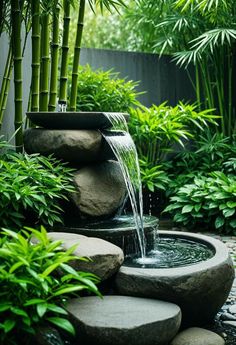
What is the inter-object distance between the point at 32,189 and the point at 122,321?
3.68ft

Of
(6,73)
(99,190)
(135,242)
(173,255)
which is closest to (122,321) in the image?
(135,242)

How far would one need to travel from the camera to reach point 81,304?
110 inches

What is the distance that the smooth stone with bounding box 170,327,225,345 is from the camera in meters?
2.89

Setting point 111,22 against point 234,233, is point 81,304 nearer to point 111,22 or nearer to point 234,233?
point 234,233

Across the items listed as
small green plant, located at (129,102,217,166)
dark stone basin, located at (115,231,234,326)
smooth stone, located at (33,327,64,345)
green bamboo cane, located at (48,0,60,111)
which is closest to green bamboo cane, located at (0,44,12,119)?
green bamboo cane, located at (48,0,60,111)

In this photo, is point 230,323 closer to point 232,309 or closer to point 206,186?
point 232,309

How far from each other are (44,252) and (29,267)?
14cm

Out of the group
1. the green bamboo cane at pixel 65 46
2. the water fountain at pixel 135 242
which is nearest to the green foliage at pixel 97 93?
the green bamboo cane at pixel 65 46

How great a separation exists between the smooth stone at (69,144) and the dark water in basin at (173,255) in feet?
2.72

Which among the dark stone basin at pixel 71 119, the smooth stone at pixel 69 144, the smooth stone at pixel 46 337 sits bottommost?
the smooth stone at pixel 46 337

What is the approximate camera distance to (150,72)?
26.7ft

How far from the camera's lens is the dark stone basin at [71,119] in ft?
12.5

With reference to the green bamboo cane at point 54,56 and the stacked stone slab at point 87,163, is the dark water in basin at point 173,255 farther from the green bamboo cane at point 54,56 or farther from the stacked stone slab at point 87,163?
the green bamboo cane at point 54,56

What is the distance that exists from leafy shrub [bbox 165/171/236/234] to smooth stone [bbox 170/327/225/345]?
293 cm
